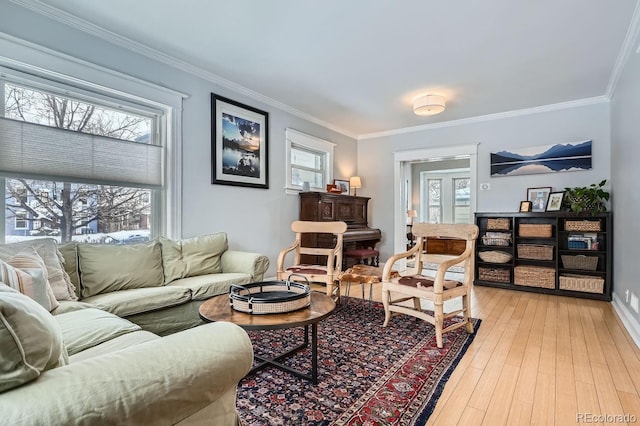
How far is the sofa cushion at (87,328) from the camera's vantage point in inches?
54.9

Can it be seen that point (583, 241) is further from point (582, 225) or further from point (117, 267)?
point (117, 267)

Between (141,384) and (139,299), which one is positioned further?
(139,299)

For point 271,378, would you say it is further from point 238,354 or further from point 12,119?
point 12,119

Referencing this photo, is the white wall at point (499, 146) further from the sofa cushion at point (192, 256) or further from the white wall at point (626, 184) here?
the sofa cushion at point (192, 256)

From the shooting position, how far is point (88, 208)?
284 centimetres

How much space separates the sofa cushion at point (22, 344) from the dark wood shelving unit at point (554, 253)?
4.90 metres

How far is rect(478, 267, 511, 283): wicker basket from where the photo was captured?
178 inches

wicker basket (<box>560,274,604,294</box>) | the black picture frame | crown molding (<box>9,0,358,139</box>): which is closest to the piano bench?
the black picture frame

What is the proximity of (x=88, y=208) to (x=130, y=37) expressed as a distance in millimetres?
1526

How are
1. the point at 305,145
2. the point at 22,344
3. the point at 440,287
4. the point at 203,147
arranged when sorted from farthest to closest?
the point at 305,145 → the point at 203,147 → the point at 440,287 → the point at 22,344

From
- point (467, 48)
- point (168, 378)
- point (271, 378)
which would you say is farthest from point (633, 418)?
point (467, 48)

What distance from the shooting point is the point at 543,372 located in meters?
2.04

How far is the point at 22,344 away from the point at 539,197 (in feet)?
17.6

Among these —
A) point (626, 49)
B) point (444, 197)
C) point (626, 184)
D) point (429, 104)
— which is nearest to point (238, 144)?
point (429, 104)
